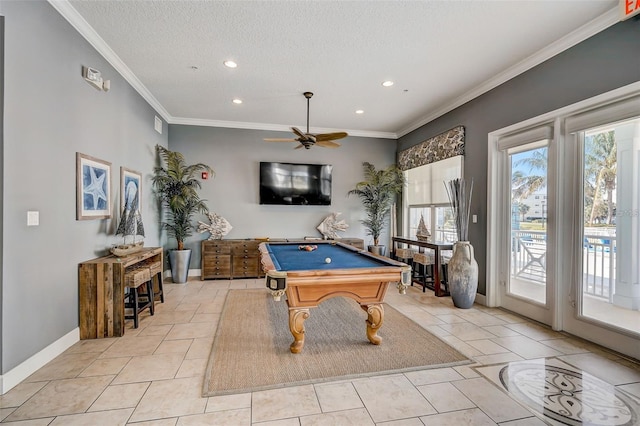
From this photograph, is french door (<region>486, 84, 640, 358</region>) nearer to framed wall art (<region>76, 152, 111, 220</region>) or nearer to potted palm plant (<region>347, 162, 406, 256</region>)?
potted palm plant (<region>347, 162, 406, 256</region>)

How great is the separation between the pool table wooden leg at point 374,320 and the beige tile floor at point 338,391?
533 mm

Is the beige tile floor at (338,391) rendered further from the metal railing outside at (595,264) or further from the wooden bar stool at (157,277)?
the wooden bar stool at (157,277)

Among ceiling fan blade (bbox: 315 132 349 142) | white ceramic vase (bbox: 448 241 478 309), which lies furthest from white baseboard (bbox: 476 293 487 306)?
ceiling fan blade (bbox: 315 132 349 142)

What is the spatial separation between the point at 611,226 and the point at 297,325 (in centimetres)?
309

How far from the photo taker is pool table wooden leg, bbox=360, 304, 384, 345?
9.28 feet

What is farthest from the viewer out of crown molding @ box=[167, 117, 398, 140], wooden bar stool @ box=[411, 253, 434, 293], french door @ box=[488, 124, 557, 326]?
crown molding @ box=[167, 117, 398, 140]

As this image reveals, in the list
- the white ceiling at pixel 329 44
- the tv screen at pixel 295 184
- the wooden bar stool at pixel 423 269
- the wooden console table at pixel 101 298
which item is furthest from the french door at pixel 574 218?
the wooden console table at pixel 101 298

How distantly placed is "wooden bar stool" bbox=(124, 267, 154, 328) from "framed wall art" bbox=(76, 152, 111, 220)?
0.73 meters

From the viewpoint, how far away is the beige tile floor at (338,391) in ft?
6.05

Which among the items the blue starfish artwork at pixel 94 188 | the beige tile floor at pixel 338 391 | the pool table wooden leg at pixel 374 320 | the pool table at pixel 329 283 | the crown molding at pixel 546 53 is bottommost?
the beige tile floor at pixel 338 391

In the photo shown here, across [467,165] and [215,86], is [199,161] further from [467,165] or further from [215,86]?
[467,165]

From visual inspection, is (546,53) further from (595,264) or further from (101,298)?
(101,298)

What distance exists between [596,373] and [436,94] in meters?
3.78

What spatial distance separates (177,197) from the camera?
5137 mm
